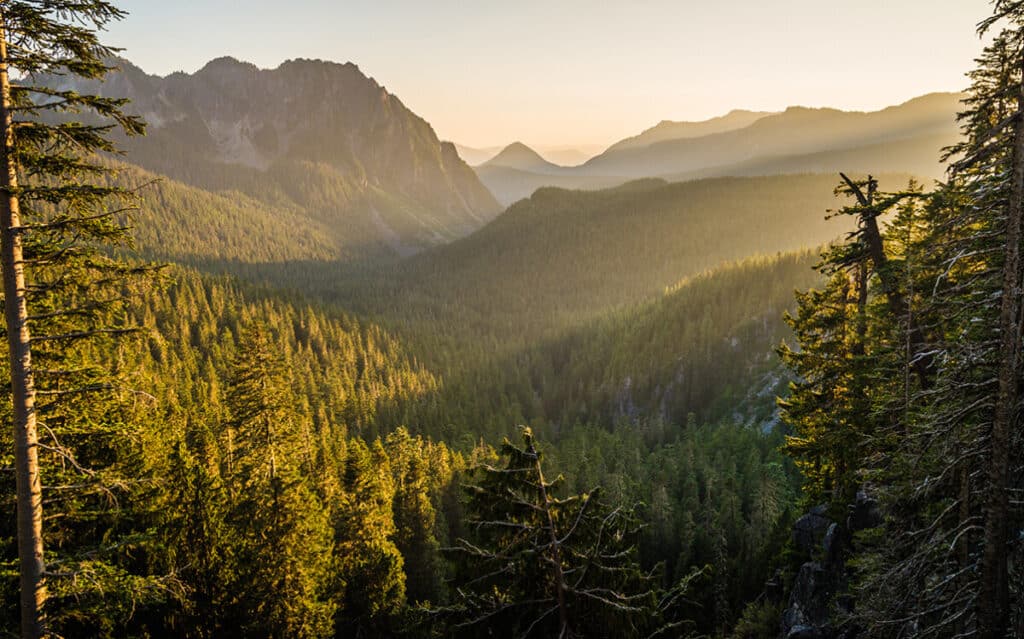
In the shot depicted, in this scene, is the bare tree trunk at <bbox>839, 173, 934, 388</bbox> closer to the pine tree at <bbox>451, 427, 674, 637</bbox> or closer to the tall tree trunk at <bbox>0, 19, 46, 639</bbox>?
the pine tree at <bbox>451, 427, 674, 637</bbox>

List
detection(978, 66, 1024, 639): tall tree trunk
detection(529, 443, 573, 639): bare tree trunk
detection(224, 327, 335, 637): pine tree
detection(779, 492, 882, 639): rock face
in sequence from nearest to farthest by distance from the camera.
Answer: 1. detection(529, 443, 573, 639): bare tree trunk
2. detection(978, 66, 1024, 639): tall tree trunk
3. detection(779, 492, 882, 639): rock face
4. detection(224, 327, 335, 637): pine tree

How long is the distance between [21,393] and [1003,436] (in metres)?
15.5

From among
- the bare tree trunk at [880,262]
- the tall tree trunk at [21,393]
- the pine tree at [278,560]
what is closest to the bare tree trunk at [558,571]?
the tall tree trunk at [21,393]

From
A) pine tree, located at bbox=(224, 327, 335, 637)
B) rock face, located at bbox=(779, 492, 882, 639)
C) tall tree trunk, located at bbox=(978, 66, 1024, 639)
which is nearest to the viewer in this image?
tall tree trunk, located at bbox=(978, 66, 1024, 639)

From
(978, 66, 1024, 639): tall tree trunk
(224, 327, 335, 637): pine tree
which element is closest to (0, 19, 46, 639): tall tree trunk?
(224, 327, 335, 637): pine tree

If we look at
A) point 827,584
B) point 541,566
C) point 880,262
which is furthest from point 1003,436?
point 827,584

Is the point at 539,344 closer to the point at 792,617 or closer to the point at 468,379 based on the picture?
the point at 468,379

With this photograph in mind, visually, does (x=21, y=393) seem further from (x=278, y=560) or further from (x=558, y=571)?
(x=278, y=560)

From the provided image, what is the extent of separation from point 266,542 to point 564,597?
46.7ft

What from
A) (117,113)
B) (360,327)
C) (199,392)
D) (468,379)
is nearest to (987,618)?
(117,113)

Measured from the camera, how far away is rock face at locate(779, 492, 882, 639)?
16.6 metres

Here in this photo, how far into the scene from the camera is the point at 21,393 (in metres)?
8.04

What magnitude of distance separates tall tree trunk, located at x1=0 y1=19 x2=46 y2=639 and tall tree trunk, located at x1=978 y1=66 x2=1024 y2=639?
14.9 meters

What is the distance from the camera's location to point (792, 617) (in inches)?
741
